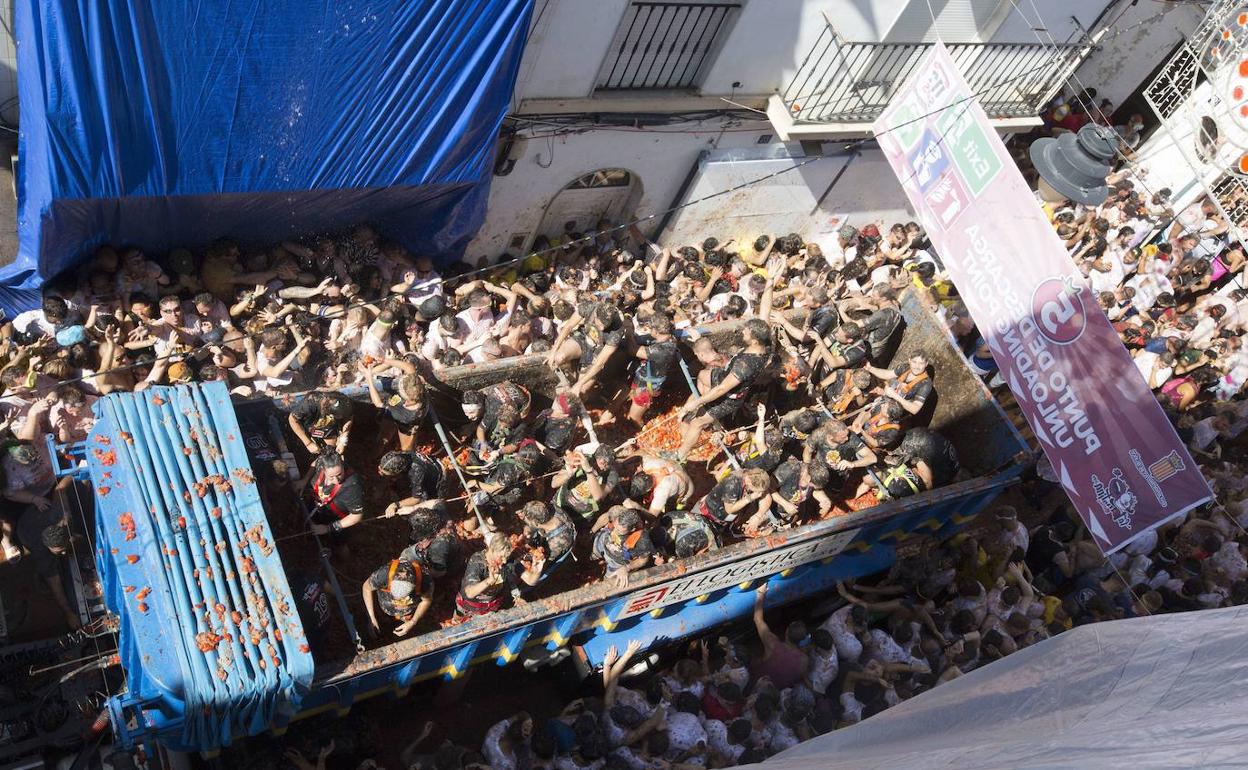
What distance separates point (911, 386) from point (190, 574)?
6731mm

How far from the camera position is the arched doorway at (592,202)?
11898 millimetres

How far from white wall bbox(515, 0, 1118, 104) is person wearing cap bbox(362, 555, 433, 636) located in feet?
16.8

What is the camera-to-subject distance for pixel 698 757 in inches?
304

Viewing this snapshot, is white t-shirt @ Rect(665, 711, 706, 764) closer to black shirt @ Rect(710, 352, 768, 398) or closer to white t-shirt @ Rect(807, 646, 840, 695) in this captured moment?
white t-shirt @ Rect(807, 646, 840, 695)

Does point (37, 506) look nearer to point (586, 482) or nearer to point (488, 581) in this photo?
point (488, 581)

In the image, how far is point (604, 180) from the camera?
12.1 metres

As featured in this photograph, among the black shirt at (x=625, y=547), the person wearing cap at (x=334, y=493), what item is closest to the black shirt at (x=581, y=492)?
the black shirt at (x=625, y=547)

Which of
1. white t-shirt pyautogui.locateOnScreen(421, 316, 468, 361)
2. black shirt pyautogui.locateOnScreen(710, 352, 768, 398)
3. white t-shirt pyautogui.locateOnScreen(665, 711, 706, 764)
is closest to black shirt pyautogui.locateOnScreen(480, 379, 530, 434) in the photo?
white t-shirt pyautogui.locateOnScreen(421, 316, 468, 361)

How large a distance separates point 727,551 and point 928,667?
7.24 ft

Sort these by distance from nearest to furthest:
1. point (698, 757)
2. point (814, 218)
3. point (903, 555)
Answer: point (698, 757), point (903, 555), point (814, 218)

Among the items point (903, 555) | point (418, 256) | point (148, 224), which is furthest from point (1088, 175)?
point (148, 224)

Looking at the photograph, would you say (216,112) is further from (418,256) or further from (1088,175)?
(1088,175)

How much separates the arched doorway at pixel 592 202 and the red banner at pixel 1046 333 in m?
3.71

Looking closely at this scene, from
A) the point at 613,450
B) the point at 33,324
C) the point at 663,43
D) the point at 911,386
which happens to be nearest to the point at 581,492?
the point at 613,450
